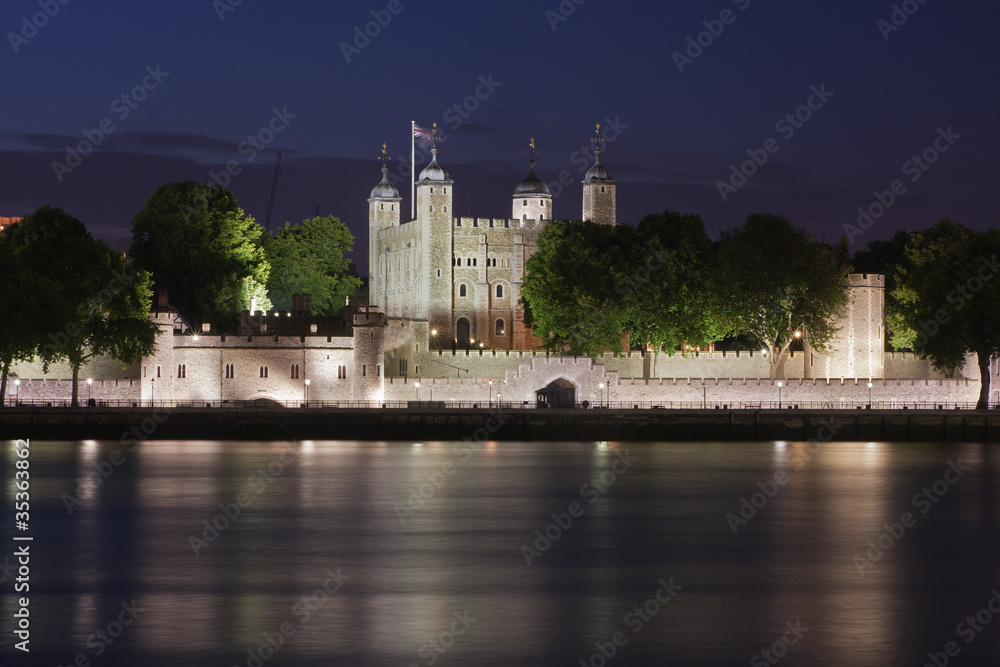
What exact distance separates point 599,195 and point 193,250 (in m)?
29.8

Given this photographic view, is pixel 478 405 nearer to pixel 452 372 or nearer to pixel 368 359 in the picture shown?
pixel 452 372

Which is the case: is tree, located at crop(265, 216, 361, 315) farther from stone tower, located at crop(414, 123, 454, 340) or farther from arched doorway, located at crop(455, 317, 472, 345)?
arched doorway, located at crop(455, 317, 472, 345)

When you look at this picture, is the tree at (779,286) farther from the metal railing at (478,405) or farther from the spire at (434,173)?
the spire at (434,173)

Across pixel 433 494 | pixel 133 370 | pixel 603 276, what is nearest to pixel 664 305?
pixel 603 276

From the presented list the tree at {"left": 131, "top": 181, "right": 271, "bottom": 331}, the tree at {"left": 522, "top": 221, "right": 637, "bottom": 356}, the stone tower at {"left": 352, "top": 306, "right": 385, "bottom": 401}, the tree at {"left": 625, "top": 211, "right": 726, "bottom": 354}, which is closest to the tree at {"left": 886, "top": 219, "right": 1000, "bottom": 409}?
the tree at {"left": 625, "top": 211, "right": 726, "bottom": 354}

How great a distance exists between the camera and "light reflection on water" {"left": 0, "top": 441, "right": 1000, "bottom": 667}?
2239 centimetres

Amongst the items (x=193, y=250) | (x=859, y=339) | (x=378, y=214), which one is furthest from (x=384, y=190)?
(x=859, y=339)

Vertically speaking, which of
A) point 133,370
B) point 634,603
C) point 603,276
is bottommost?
point 634,603

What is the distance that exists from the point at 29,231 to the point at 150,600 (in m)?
39.2

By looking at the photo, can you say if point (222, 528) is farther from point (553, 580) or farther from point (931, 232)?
point (931, 232)

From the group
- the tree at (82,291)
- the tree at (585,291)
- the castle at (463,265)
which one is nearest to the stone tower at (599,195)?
the castle at (463,265)

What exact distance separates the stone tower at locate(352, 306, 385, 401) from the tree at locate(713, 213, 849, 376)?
15.3 metres

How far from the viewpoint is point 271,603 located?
82.6ft

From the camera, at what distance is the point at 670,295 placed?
67.1 meters
